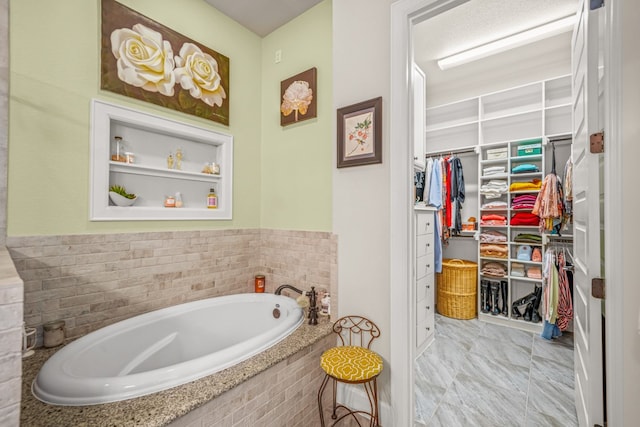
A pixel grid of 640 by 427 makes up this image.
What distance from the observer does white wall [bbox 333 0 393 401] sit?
1681 mm

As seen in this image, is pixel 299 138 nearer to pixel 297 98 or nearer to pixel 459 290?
pixel 297 98

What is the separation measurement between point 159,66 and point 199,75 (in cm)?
29

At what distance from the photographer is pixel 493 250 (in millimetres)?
3250

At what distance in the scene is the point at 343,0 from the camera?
1.86 metres

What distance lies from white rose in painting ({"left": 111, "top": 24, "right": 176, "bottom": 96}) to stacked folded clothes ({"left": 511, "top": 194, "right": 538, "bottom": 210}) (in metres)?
3.53

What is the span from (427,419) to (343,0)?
274 centimetres

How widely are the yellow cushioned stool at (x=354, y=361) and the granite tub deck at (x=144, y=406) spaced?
0.34 m

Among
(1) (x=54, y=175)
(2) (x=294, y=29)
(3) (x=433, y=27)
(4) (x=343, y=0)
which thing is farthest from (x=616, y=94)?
(1) (x=54, y=175)

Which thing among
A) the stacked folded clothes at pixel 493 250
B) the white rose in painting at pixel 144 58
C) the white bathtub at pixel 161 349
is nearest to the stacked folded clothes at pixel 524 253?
the stacked folded clothes at pixel 493 250

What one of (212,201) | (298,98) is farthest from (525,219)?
(212,201)

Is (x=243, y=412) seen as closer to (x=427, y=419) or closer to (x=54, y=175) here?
(x=427, y=419)

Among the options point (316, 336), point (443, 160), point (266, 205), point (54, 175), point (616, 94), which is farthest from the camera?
point (443, 160)

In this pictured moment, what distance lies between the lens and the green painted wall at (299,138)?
2.18 m

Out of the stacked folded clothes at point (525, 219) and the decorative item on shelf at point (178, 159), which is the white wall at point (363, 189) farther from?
the stacked folded clothes at point (525, 219)
